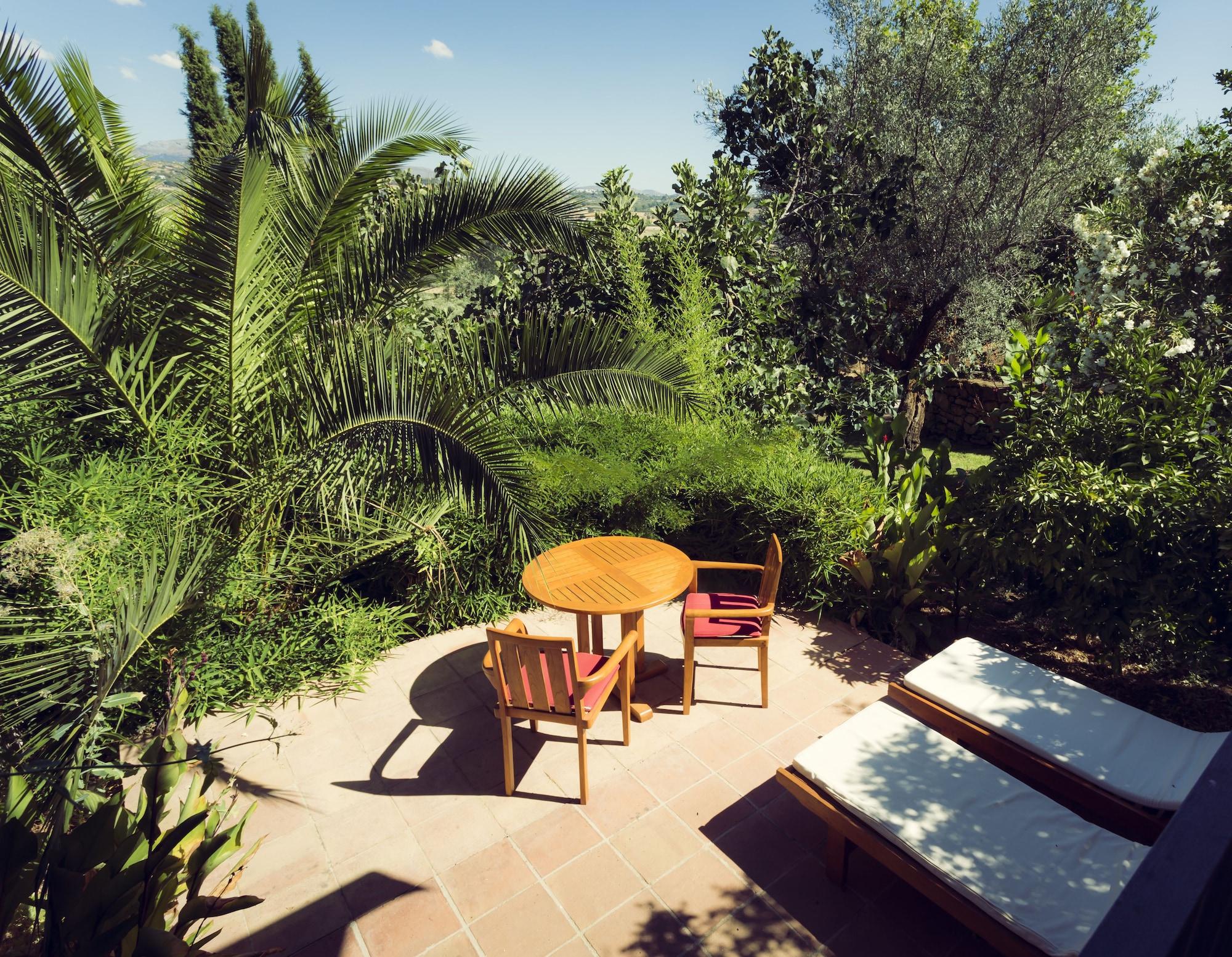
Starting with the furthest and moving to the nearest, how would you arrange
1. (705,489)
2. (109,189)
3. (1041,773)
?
(705,489) → (109,189) → (1041,773)

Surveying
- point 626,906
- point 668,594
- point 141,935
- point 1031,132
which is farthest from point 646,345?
point 1031,132

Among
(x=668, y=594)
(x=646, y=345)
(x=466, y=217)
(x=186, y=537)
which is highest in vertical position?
(x=466, y=217)

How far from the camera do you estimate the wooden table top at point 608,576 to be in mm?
3430

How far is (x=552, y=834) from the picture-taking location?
2900 millimetres

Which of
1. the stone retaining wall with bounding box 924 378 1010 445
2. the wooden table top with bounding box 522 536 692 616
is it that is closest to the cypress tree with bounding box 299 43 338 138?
the wooden table top with bounding box 522 536 692 616

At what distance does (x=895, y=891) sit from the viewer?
261cm

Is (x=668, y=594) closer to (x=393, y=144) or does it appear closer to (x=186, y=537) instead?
(x=186, y=537)

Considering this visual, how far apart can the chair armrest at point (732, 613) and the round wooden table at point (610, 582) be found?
0.15m

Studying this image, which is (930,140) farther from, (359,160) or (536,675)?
(536,675)

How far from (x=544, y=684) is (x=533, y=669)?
93mm

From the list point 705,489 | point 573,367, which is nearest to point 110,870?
point 573,367

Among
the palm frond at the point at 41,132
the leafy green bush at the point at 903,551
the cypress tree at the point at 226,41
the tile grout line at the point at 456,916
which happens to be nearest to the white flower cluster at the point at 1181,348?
the leafy green bush at the point at 903,551

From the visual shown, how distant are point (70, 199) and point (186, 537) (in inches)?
83.5

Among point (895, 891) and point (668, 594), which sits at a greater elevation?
point (668, 594)
